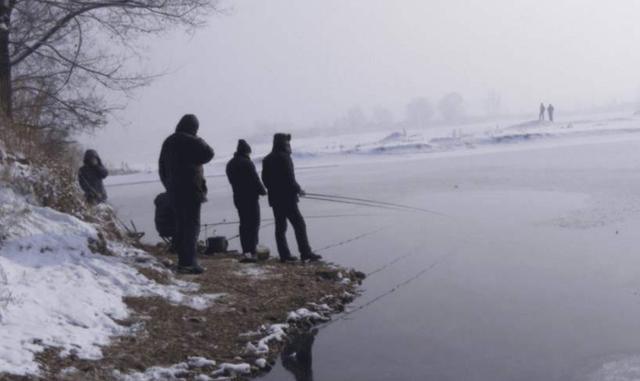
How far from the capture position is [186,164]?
30.1 feet

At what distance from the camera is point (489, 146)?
4091 centimetres

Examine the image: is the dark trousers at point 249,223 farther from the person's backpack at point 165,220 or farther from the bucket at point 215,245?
the person's backpack at point 165,220

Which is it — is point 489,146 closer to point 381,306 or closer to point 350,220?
point 350,220

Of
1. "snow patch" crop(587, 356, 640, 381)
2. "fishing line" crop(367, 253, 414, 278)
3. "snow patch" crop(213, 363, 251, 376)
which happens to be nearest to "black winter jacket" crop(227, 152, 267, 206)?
"fishing line" crop(367, 253, 414, 278)

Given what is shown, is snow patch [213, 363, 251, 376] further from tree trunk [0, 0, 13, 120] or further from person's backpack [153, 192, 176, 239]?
tree trunk [0, 0, 13, 120]

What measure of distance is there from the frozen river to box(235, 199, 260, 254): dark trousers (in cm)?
143

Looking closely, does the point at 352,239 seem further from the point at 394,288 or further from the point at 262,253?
the point at 394,288

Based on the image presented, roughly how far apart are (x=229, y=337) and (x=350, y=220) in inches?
367

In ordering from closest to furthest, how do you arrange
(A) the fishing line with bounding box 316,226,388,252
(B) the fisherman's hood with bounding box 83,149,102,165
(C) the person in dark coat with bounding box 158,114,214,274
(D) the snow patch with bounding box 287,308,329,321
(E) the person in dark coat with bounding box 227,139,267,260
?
1. (D) the snow patch with bounding box 287,308,329,321
2. (C) the person in dark coat with bounding box 158,114,214,274
3. (E) the person in dark coat with bounding box 227,139,267,260
4. (B) the fisherman's hood with bounding box 83,149,102,165
5. (A) the fishing line with bounding box 316,226,388,252

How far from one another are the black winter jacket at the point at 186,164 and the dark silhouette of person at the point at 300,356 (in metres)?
2.93

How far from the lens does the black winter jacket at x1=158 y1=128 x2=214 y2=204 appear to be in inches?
360

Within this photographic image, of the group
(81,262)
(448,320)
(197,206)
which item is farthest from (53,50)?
(448,320)

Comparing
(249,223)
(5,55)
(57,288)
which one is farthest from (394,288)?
(5,55)

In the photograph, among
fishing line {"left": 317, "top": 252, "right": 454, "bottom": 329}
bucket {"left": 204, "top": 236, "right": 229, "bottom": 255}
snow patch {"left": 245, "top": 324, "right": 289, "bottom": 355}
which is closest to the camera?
snow patch {"left": 245, "top": 324, "right": 289, "bottom": 355}
